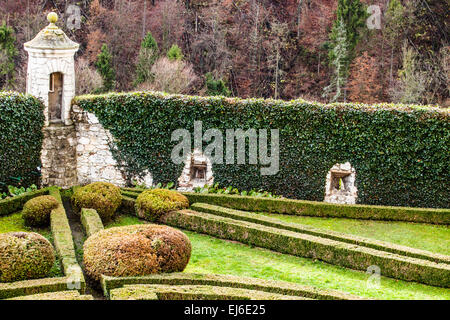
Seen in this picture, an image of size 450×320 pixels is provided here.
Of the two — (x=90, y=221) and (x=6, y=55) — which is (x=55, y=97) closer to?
(x=90, y=221)

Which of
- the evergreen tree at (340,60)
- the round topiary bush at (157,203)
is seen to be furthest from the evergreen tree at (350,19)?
the round topiary bush at (157,203)

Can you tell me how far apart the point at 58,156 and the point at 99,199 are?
3714 mm

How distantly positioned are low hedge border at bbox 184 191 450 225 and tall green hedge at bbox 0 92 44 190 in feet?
16.1

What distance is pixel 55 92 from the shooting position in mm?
20750

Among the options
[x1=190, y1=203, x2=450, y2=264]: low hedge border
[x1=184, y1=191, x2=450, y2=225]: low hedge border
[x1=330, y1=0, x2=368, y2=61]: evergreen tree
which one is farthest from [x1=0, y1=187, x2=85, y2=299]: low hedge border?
[x1=330, y1=0, x2=368, y2=61]: evergreen tree

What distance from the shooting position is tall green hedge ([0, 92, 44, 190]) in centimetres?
1875

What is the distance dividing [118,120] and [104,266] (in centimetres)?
897

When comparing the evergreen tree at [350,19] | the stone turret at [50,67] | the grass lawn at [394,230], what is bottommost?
the grass lawn at [394,230]

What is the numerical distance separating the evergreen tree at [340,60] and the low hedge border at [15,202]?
26285mm

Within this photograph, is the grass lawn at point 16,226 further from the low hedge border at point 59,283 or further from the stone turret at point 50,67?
the stone turret at point 50,67

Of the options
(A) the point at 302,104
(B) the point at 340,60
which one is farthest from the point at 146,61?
(A) the point at 302,104

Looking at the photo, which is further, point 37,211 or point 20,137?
point 20,137

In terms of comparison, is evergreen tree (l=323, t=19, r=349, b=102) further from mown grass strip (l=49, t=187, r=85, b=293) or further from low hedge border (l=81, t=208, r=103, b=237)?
low hedge border (l=81, t=208, r=103, b=237)

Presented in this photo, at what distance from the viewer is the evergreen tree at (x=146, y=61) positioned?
3854 centimetres
